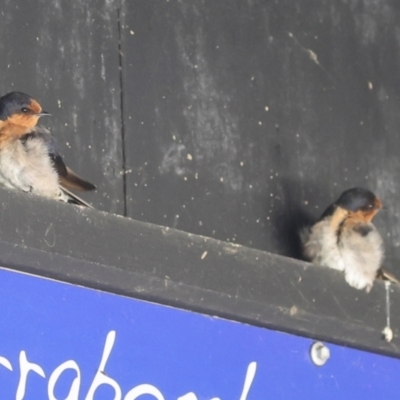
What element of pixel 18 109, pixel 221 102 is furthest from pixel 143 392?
pixel 221 102

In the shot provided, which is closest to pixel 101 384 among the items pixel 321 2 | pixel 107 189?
pixel 107 189

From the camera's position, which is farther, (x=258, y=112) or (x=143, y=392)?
(x=258, y=112)

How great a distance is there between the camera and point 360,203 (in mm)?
2969

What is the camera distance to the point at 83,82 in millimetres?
2842

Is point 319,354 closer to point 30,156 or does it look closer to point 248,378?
point 248,378

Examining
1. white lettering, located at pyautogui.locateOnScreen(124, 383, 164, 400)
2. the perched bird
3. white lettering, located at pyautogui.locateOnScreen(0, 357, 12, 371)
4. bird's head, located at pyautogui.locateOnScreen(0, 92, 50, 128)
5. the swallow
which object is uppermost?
the perched bird

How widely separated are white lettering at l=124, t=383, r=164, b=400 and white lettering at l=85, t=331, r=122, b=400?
0.02 meters

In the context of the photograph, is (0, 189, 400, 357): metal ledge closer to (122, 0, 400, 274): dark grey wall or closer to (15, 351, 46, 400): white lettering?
(15, 351, 46, 400): white lettering

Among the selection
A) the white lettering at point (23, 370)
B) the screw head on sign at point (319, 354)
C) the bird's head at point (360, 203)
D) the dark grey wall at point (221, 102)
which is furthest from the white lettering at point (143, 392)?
the bird's head at point (360, 203)

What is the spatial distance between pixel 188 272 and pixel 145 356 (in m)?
0.24

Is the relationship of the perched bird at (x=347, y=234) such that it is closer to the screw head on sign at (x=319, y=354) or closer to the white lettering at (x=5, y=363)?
the screw head on sign at (x=319, y=354)

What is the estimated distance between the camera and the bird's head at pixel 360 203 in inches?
116

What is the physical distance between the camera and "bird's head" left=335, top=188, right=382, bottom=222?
296 centimetres

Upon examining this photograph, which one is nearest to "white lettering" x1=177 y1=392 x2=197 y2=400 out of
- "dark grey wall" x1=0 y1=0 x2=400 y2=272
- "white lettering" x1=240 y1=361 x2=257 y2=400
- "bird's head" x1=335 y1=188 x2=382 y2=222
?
"white lettering" x1=240 y1=361 x2=257 y2=400
